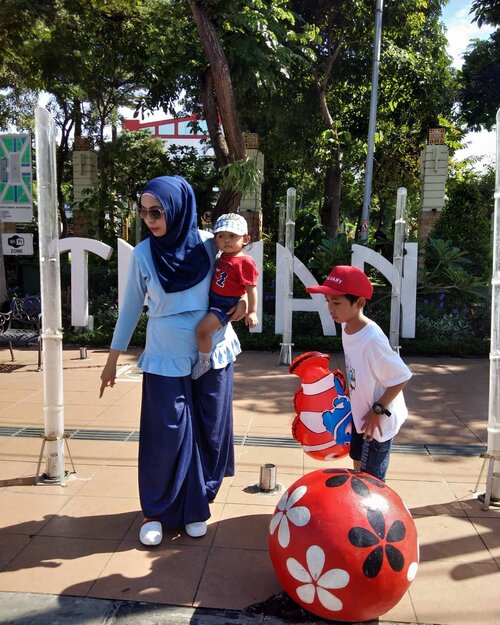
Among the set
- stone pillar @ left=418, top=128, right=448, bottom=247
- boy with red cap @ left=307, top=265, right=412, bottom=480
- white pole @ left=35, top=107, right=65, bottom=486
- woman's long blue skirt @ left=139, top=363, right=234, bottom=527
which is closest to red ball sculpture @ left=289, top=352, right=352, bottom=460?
boy with red cap @ left=307, top=265, right=412, bottom=480

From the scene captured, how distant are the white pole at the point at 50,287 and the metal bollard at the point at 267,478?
1357 mm

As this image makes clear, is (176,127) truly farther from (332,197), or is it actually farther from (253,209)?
(253,209)

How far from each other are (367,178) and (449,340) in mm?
5057

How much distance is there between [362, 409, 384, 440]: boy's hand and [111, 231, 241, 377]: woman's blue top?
2.77 feet

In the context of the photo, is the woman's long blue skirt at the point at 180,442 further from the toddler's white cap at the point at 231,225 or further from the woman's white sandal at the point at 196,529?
the toddler's white cap at the point at 231,225

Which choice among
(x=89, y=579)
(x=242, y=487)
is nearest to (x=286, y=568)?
(x=89, y=579)

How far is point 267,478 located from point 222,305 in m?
1.34

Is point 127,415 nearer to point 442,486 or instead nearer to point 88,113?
point 442,486

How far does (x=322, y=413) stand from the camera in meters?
3.03

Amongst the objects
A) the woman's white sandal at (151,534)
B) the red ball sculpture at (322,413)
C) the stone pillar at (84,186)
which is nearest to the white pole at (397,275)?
the red ball sculpture at (322,413)

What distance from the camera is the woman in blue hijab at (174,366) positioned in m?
2.92

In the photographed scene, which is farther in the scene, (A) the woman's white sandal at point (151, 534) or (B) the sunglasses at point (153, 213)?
(A) the woman's white sandal at point (151, 534)

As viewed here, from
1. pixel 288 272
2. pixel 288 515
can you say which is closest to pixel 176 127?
pixel 288 272

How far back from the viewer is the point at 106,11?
11492mm
